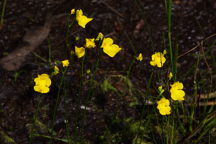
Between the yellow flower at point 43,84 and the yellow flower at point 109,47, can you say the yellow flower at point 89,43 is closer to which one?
the yellow flower at point 109,47

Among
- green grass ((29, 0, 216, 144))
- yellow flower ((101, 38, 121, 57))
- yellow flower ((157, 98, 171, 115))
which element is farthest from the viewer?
green grass ((29, 0, 216, 144))

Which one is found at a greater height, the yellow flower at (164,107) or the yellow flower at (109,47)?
the yellow flower at (109,47)

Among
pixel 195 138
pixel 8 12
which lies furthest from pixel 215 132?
pixel 8 12

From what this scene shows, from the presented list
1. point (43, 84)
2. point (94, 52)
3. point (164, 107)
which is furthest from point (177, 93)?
point (94, 52)

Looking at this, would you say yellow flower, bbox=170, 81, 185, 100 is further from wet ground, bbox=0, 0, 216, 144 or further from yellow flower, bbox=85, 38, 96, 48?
yellow flower, bbox=85, 38, 96, 48

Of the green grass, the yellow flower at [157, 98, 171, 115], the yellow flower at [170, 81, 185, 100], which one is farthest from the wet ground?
the yellow flower at [157, 98, 171, 115]

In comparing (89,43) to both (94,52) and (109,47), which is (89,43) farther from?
(94,52)

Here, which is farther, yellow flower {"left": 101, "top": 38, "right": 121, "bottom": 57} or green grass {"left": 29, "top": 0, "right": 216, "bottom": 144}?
green grass {"left": 29, "top": 0, "right": 216, "bottom": 144}

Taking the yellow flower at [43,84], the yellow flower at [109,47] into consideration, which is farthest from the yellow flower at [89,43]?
the yellow flower at [43,84]

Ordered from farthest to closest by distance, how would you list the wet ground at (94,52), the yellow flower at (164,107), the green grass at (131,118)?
the wet ground at (94,52)
the green grass at (131,118)
the yellow flower at (164,107)

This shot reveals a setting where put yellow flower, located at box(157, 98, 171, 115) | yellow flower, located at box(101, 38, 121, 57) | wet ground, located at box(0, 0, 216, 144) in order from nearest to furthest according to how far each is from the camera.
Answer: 1. yellow flower, located at box(157, 98, 171, 115)
2. yellow flower, located at box(101, 38, 121, 57)
3. wet ground, located at box(0, 0, 216, 144)
